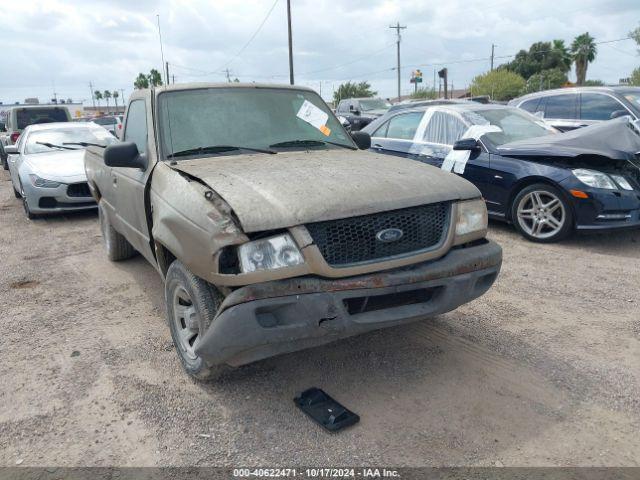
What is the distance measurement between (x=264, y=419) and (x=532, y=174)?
4.50 meters

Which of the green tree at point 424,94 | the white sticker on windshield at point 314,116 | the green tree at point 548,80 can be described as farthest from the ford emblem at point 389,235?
the green tree at point 424,94

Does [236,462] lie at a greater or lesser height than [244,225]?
lesser

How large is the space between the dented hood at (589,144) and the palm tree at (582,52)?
66287 millimetres

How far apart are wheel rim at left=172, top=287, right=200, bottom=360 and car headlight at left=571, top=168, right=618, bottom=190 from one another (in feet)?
14.9

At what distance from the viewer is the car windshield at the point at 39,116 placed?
1388 centimetres

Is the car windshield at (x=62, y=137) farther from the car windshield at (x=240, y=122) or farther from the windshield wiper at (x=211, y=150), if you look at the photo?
the windshield wiper at (x=211, y=150)

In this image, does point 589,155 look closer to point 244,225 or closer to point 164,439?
point 244,225

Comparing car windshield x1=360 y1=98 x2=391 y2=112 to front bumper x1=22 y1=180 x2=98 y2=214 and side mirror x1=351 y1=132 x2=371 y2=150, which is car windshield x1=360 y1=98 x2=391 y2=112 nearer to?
front bumper x1=22 y1=180 x2=98 y2=214

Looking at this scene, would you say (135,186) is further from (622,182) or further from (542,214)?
(622,182)

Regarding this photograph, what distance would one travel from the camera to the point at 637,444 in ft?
8.43

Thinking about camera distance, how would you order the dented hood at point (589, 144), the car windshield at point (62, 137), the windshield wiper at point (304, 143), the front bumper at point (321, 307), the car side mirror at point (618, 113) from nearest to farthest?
the front bumper at point (321, 307) → the windshield wiper at point (304, 143) → the dented hood at point (589, 144) → the car side mirror at point (618, 113) → the car windshield at point (62, 137)

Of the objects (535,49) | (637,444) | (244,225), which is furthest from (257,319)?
(535,49)

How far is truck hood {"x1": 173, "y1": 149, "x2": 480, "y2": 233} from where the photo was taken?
269 cm

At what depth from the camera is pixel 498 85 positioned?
198ft
